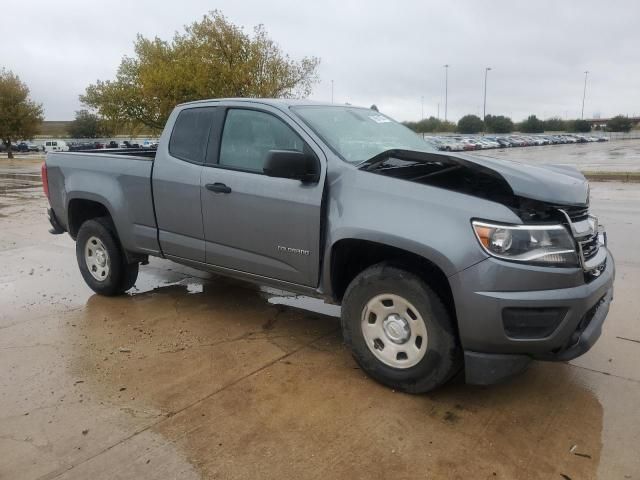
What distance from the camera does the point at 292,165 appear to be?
3.51m

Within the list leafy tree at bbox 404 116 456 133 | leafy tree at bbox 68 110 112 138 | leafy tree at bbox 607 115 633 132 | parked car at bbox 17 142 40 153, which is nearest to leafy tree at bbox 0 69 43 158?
parked car at bbox 17 142 40 153

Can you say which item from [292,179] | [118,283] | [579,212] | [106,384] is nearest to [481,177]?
[579,212]

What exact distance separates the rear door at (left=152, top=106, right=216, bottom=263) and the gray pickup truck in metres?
0.01

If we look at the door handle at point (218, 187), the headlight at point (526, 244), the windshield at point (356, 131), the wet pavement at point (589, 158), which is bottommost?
the wet pavement at point (589, 158)

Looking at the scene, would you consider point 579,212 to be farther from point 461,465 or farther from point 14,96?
point 14,96

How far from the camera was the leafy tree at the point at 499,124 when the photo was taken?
334 feet

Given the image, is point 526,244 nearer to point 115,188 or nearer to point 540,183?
point 540,183

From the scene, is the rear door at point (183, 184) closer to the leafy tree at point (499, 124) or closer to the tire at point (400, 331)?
the tire at point (400, 331)

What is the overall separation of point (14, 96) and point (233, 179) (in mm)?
48902

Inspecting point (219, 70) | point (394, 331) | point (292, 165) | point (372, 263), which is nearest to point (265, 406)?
point (394, 331)

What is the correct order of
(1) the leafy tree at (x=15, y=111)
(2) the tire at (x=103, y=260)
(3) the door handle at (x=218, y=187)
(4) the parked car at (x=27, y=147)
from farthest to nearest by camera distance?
(4) the parked car at (x=27, y=147) → (1) the leafy tree at (x=15, y=111) → (2) the tire at (x=103, y=260) → (3) the door handle at (x=218, y=187)

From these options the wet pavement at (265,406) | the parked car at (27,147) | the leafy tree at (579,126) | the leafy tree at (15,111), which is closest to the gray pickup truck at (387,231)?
the wet pavement at (265,406)

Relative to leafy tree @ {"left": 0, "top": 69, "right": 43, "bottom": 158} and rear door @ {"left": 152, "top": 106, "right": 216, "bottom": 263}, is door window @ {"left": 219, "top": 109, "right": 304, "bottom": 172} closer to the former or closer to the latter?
rear door @ {"left": 152, "top": 106, "right": 216, "bottom": 263}

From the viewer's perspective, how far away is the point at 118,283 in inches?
211
